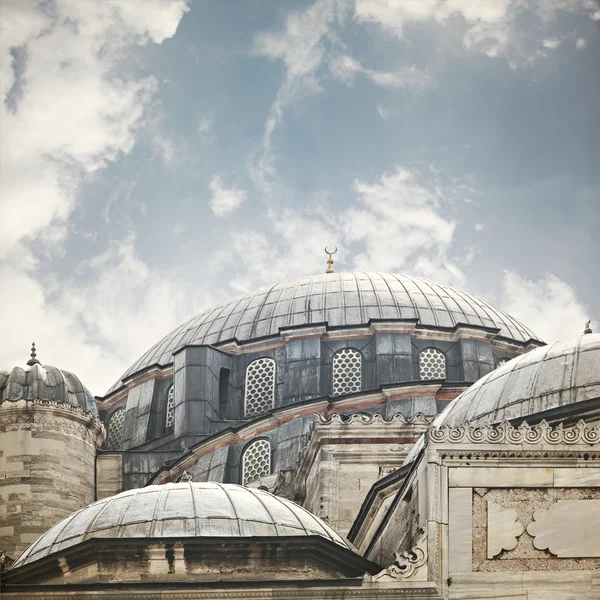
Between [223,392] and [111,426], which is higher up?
[223,392]

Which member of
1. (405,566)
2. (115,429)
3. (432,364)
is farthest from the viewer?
(115,429)

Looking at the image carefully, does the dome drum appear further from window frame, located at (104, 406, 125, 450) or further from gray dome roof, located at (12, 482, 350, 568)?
gray dome roof, located at (12, 482, 350, 568)

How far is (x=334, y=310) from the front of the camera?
4066cm

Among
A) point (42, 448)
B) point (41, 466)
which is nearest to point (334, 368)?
point (42, 448)

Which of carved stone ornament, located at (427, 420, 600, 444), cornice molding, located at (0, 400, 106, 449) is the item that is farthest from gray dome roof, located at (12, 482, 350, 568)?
cornice molding, located at (0, 400, 106, 449)

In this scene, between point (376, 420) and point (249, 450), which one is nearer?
point (376, 420)

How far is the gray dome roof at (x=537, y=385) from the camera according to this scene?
26.0 metres

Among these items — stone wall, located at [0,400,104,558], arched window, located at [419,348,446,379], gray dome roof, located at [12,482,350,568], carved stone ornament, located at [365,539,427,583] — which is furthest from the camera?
arched window, located at [419,348,446,379]

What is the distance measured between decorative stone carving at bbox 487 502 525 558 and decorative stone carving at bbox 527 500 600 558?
0.63 feet

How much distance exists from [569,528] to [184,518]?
5138 millimetres

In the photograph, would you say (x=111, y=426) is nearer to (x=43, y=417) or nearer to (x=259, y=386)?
(x=259, y=386)

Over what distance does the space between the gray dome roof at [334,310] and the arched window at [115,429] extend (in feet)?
2.98

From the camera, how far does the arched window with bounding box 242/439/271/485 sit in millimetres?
35031

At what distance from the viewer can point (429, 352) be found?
3903cm
